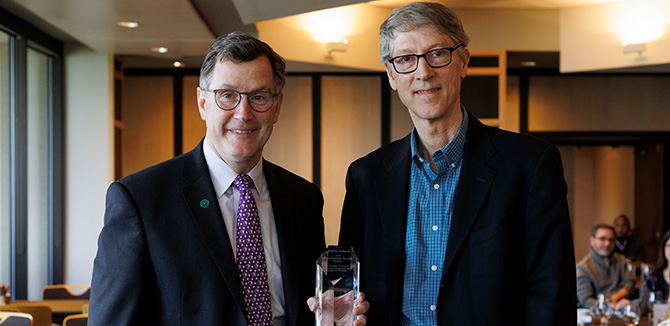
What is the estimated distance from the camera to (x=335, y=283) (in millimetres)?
1867

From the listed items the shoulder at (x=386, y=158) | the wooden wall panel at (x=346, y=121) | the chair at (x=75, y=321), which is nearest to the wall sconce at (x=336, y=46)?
the wooden wall panel at (x=346, y=121)

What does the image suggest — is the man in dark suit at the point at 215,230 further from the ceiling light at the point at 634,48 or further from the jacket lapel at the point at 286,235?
the ceiling light at the point at 634,48

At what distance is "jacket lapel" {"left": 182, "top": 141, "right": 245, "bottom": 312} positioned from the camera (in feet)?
6.22

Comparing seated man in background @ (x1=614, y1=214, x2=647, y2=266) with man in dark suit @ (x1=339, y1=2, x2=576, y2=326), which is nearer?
man in dark suit @ (x1=339, y1=2, x2=576, y2=326)

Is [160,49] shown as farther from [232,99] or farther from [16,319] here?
[232,99]

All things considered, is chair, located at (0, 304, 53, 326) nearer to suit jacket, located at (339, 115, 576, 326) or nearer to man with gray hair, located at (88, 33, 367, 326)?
man with gray hair, located at (88, 33, 367, 326)

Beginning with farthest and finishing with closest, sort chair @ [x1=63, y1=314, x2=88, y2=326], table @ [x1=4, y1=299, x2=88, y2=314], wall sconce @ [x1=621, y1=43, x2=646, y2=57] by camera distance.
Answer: wall sconce @ [x1=621, y1=43, x2=646, y2=57], table @ [x1=4, y1=299, x2=88, y2=314], chair @ [x1=63, y1=314, x2=88, y2=326]

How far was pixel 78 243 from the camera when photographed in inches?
289

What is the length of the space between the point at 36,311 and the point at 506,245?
11.7ft

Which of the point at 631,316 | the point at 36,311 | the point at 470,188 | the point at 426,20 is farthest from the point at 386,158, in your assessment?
the point at 36,311

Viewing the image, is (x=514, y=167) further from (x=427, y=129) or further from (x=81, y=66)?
(x=81, y=66)

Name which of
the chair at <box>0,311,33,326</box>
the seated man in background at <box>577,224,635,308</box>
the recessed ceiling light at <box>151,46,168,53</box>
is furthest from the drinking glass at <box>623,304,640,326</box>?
the recessed ceiling light at <box>151,46,168,53</box>

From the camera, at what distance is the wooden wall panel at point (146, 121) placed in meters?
8.81

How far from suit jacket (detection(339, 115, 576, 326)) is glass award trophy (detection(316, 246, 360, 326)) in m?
0.20
